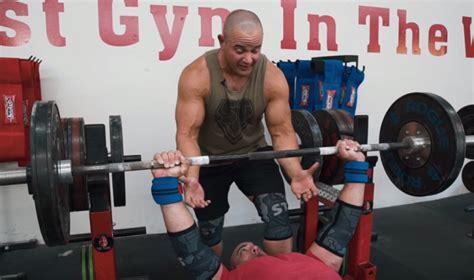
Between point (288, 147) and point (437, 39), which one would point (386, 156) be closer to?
point (288, 147)

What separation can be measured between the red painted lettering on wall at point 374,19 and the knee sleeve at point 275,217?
6.15 feet

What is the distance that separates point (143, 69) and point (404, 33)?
2009 mm

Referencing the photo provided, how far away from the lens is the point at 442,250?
2379mm

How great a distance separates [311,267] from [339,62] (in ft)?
5.15

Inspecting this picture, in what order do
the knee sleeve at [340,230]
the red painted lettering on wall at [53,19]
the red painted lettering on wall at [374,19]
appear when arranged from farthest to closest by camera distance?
the red painted lettering on wall at [374,19], the red painted lettering on wall at [53,19], the knee sleeve at [340,230]

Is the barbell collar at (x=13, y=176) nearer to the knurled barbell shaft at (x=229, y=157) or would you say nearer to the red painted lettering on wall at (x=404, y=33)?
the knurled barbell shaft at (x=229, y=157)

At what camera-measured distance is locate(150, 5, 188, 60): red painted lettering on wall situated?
2.41 m

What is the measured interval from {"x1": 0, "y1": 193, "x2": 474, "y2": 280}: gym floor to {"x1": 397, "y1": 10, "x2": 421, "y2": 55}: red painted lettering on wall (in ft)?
4.28

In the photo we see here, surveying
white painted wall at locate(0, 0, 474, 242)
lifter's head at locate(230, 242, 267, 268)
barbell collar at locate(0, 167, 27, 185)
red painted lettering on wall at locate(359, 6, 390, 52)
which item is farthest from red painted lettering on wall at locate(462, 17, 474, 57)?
barbell collar at locate(0, 167, 27, 185)

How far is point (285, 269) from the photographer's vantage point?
3.71 ft

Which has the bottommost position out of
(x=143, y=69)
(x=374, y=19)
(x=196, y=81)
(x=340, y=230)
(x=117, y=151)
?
(x=340, y=230)

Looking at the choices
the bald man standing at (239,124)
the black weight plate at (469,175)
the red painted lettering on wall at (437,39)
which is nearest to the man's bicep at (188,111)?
the bald man standing at (239,124)

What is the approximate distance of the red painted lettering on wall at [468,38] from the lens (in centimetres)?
321

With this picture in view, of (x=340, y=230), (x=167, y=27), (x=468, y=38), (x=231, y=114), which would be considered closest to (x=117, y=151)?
(x=231, y=114)
